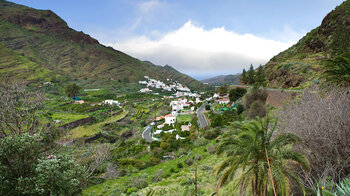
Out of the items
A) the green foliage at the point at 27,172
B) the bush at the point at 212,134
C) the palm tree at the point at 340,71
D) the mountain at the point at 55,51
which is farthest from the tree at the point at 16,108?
the mountain at the point at 55,51

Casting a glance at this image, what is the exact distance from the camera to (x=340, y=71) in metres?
7.73

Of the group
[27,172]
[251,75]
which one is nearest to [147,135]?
[251,75]

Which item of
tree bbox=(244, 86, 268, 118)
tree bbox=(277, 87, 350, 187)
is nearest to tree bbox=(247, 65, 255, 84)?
tree bbox=(244, 86, 268, 118)

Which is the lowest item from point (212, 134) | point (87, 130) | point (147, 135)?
point (147, 135)

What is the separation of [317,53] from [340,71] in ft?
91.5

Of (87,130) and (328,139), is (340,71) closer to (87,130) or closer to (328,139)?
(328,139)

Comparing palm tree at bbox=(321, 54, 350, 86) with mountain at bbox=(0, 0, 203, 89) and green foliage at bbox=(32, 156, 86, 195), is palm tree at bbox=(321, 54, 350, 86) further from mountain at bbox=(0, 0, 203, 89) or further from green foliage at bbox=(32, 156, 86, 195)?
mountain at bbox=(0, 0, 203, 89)

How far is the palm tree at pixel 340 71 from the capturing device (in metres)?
7.46

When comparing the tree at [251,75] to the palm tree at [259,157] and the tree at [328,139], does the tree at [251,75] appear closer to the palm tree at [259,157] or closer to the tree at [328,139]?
the tree at [328,139]

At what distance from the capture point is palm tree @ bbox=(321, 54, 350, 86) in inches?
294

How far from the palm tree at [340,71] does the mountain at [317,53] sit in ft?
20.6

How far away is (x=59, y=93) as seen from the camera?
6047 cm

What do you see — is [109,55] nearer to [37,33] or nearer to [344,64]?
[37,33]

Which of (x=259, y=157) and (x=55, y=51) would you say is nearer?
(x=259, y=157)
